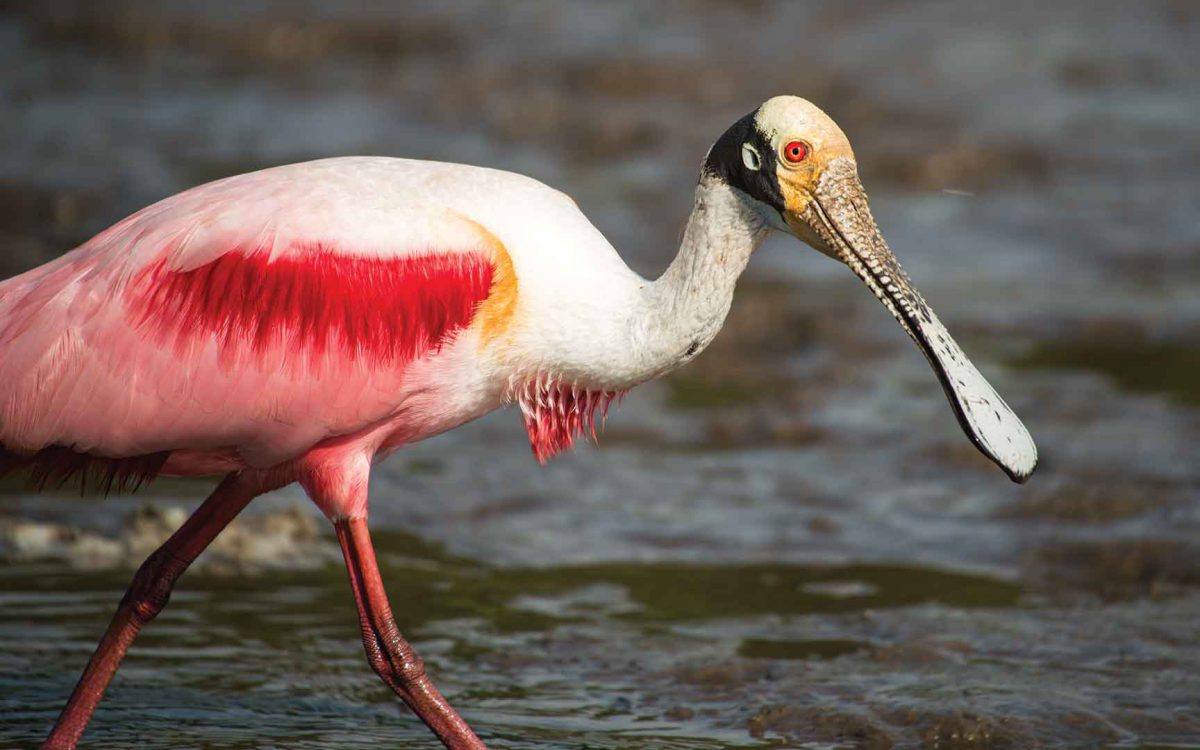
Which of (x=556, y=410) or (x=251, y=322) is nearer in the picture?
(x=251, y=322)

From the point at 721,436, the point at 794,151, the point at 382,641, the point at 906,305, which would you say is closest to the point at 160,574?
the point at 382,641

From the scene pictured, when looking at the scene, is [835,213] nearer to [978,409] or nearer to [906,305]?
[906,305]

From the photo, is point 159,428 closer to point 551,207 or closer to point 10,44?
point 551,207

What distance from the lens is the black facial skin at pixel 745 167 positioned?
6.29 meters

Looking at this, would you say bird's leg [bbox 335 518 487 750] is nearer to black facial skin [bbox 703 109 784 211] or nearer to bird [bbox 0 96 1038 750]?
bird [bbox 0 96 1038 750]

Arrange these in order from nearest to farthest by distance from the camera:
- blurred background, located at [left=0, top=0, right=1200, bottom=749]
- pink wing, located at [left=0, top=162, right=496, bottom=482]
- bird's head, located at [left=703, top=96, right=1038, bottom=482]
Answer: pink wing, located at [left=0, top=162, right=496, bottom=482], bird's head, located at [left=703, top=96, right=1038, bottom=482], blurred background, located at [left=0, top=0, right=1200, bottom=749]

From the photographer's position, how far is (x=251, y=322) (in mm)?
6234

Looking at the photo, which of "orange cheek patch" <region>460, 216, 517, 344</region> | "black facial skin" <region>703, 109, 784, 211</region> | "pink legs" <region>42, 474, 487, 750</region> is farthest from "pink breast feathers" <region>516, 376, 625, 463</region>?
"black facial skin" <region>703, 109, 784, 211</region>

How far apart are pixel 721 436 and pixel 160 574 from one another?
4186mm

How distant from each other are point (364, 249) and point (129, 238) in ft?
2.39

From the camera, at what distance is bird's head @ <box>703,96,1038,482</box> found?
20.5 ft

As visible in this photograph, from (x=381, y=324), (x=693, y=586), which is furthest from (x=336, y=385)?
(x=693, y=586)

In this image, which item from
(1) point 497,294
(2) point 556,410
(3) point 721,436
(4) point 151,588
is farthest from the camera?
(3) point 721,436

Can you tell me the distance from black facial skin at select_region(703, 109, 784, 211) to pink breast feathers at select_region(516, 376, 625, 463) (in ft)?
2.48
